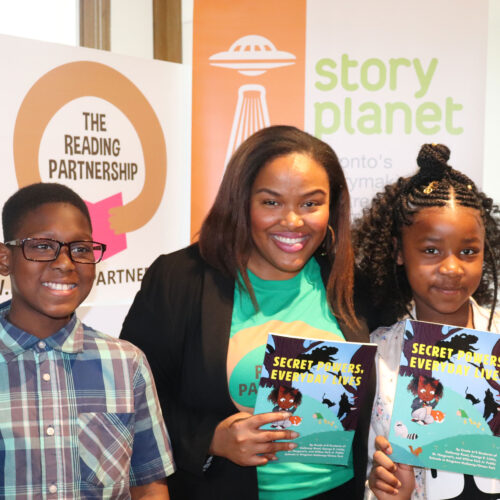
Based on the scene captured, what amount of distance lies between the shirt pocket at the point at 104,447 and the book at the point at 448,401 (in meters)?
0.69

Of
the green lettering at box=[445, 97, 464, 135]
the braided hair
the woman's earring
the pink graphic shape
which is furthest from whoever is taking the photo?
the green lettering at box=[445, 97, 464, 135]

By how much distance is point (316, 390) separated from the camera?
5.51 ft

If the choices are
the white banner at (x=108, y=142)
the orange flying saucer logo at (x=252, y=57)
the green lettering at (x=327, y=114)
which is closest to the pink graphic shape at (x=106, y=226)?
the white banner at (x=108, y=142)

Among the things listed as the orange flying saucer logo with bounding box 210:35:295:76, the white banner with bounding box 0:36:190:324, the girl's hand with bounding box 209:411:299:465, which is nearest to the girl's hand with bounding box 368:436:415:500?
Result: the girl's hand with bounding box 209:411:299:465

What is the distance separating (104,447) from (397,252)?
1029mm

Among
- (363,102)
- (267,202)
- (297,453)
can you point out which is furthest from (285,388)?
(363,102)

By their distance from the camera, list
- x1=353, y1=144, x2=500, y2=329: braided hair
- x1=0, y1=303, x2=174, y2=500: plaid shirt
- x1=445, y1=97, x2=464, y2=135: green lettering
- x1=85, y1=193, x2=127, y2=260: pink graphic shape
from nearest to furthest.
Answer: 1. x1=0, y1=303, x2=174, y2=500: plaid shirt
2. x1=353, y1=144, x2=500, y2=329: braided hair
3. x1=85, y1=193, x2=127, y2=260: pink graphic shape
4. x1=445, y1=97, x2=464, y2=135: green lettering

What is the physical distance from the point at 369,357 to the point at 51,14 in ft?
10.0

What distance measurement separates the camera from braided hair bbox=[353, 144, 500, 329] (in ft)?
6.25

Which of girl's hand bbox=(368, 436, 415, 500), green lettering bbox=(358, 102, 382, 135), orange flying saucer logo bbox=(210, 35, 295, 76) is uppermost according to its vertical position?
orange flying saucer logo bbox=(210, 35, 295, 76)

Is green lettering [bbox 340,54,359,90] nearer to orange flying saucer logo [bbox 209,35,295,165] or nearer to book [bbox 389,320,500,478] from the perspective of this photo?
orange flying saucer logo [bbox 209,35,295,165]

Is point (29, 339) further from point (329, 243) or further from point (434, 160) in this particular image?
point (434, 160)

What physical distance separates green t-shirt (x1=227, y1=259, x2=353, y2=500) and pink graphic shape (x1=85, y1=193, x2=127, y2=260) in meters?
1.52

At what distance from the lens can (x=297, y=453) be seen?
1.71 m
